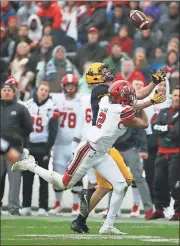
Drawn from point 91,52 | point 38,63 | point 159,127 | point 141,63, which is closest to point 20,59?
point 38,63

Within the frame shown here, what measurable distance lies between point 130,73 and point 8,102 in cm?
269

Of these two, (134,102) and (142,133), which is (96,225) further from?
(134,102)

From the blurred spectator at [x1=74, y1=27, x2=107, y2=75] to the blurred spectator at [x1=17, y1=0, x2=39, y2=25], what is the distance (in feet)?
8.69

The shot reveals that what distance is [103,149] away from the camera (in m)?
12.6

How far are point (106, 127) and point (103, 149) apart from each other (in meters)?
0.28

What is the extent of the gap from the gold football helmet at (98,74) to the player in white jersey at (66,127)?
3.87 meters

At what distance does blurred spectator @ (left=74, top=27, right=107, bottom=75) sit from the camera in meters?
19.4

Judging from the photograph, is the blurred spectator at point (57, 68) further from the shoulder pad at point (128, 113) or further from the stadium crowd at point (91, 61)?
the shoulder pad at point (128, 113)

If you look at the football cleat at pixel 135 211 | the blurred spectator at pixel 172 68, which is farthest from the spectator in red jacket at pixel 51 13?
the football cleat at pixel 135 211

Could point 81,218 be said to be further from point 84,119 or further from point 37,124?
point 37,124

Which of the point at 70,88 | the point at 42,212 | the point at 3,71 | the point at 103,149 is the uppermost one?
the point at 3,71

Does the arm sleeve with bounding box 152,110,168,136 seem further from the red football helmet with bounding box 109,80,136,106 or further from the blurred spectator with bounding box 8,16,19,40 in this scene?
the blurred spectator with bounding box 8,16,19,40

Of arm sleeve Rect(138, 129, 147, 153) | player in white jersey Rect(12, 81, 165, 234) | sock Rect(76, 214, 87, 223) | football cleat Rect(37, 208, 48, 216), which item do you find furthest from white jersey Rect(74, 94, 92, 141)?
player in white jersey Rect(12, 81, 165, 234)

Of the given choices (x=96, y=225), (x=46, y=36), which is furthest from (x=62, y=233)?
(x=46, y=36)
